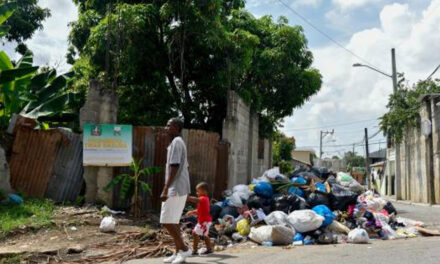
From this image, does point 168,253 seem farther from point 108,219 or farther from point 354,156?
point 354,156

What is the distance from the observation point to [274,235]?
7574 mm

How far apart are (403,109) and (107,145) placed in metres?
18.4

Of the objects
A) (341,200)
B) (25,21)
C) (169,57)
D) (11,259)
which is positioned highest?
(25,21)

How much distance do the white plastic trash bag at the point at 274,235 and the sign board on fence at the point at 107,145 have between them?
9.53 ft

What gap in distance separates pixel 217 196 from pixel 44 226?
437cm

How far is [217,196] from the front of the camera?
421 inches

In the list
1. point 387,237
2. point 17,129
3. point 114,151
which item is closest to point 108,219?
point 114,151

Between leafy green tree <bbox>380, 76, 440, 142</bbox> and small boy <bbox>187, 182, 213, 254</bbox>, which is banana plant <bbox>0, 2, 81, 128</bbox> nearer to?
small boy <bbox>187, 182, 213, 254</bbox>

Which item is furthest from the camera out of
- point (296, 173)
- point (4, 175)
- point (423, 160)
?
point (423, 160)

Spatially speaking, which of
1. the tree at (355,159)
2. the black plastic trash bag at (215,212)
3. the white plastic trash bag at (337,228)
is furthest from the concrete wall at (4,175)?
the tree at (355,159)

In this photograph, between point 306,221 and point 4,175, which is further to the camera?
point 4,175

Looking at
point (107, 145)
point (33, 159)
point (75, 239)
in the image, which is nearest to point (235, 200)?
point (107, 145)

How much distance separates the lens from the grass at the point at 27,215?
7.15m

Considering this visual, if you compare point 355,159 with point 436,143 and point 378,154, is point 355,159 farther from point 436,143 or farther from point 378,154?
point 436,143
